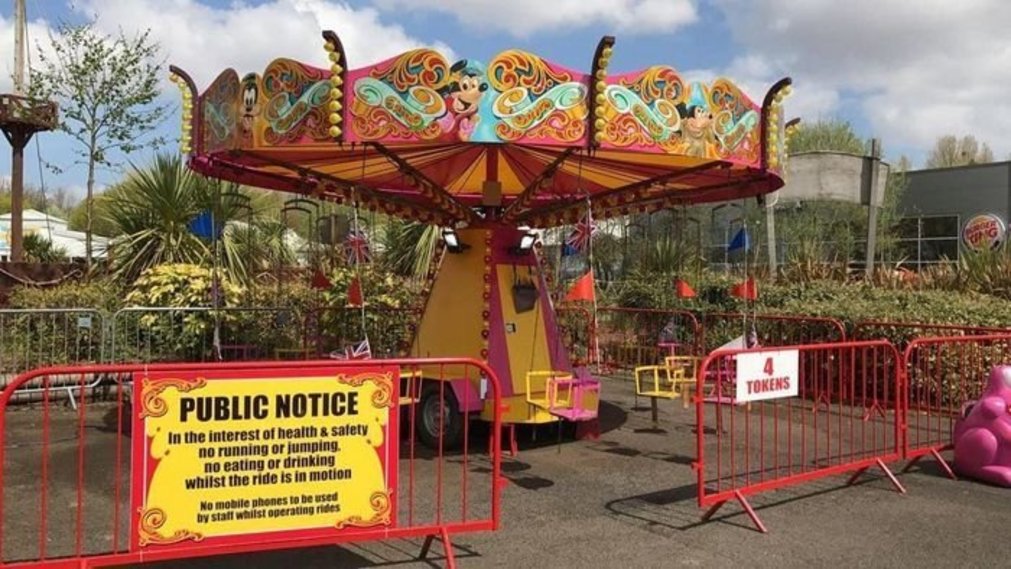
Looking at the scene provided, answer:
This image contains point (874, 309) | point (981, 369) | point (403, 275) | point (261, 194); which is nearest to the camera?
point (981, 369)

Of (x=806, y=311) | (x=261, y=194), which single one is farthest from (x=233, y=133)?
(x=261, y=194)

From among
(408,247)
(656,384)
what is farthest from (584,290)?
(408,247)

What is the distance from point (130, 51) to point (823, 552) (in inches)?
606

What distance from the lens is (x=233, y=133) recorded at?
24.5ft

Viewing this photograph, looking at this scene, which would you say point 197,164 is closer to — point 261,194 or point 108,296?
point 108,296

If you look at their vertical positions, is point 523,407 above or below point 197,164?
below

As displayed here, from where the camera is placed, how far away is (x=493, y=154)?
30.6 ft

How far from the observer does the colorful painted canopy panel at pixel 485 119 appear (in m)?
6.53

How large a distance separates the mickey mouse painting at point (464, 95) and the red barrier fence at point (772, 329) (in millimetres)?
5864

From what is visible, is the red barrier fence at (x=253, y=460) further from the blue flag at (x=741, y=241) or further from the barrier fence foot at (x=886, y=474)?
the blue flag at (x=741, y=241)

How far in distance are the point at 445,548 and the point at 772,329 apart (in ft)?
28.2

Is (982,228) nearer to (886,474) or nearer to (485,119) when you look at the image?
(886,474)

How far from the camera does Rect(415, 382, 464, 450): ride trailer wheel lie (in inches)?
320

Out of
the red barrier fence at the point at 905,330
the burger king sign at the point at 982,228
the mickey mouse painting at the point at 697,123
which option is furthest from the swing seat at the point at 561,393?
the burger king sign at the point at 982,228
